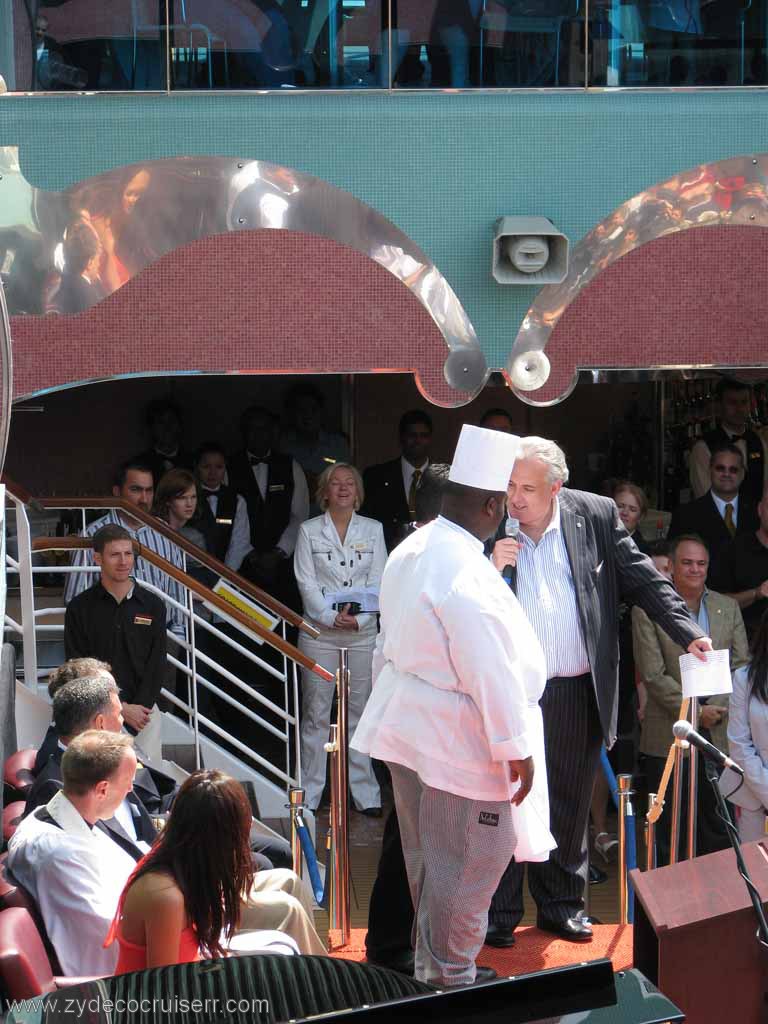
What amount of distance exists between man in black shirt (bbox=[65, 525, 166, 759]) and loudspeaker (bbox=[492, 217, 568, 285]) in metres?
2.46

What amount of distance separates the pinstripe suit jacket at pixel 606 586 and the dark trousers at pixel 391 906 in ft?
2.67

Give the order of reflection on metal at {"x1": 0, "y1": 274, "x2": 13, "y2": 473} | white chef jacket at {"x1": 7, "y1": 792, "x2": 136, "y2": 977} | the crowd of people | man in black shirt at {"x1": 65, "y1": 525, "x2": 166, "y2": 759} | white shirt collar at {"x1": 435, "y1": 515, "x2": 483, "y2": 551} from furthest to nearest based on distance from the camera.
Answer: man in black shirt at {"x1": 65, "y1": 525, "x2": 166, "y2": 759} < reflection on metal at {"x1": 0, "y1": 274, "x2": 13, "y2": 473} < white chef jacket at {"x1": 7, "y1": 792, "x2": 136, "y2": 977} < white shirt collar at {"x1": 435, "y1": 515, "x2": 483, "y2": 551} < the crowd of people

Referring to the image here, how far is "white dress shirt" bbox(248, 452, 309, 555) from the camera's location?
8539mm

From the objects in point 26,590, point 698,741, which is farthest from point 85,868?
point 26,590

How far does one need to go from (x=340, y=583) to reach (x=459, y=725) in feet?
12.6

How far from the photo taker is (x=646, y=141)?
24.0ft

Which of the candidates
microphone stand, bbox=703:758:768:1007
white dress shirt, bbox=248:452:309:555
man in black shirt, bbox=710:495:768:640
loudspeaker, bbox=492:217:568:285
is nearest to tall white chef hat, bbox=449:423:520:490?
microphone stand, bbox=703:758:768:1007

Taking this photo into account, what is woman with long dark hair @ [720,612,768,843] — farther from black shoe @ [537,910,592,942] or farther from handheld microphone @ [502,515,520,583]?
handheld microphone @ [502,515,520,583]

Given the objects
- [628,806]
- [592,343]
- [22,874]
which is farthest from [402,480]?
[22,874]

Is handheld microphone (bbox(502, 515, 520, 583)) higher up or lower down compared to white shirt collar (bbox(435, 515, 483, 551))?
lower down

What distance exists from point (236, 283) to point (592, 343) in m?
1.92

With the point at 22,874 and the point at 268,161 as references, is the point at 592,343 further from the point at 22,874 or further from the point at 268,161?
the point at 22,874

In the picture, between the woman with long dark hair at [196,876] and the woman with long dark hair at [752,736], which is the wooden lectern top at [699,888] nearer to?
the woman with long dark hair at [196,876]

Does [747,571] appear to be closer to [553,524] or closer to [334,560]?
[334,560]
